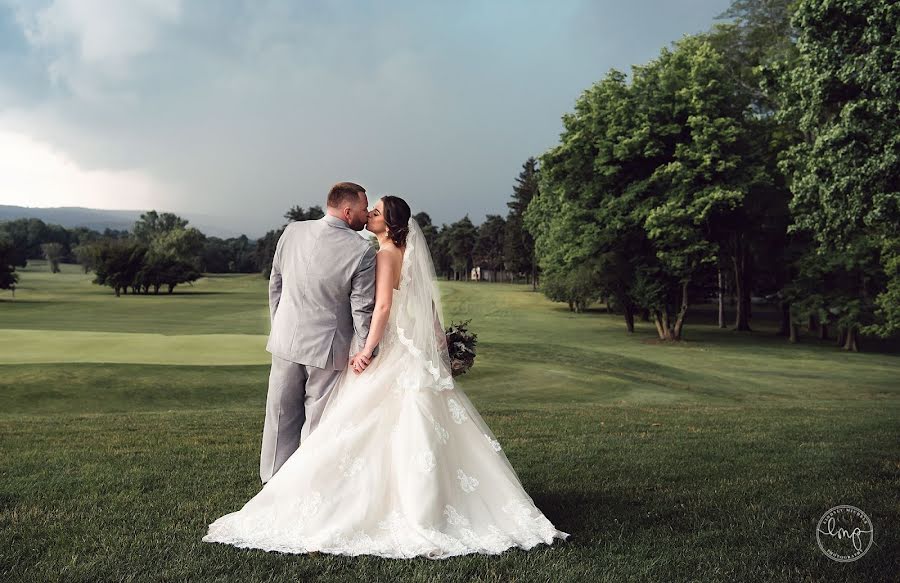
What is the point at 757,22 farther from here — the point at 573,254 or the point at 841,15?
the point at 841,15

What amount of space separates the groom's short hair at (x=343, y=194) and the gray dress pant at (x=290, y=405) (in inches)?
54.6

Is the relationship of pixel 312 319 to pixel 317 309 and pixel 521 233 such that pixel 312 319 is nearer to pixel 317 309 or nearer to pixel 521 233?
pixel 317 309

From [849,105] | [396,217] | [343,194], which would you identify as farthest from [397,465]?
[849,105]

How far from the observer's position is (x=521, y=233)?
280ft

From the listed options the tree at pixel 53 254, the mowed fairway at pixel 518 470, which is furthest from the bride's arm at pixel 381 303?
the tree at pixel 53 254

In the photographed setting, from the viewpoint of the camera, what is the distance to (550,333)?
143 feet

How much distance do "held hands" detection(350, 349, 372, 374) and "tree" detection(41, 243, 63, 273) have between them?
54348 mm

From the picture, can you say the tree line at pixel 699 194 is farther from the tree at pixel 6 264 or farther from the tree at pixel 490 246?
the tree at pixel 490 246

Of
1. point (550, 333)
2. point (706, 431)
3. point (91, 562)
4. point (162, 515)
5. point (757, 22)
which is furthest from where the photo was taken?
point (550, 333)

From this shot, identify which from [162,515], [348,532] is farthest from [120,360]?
[348,532]

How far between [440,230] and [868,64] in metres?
127

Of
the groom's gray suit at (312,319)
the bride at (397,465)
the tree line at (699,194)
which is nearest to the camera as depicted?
the bride at (397,465)

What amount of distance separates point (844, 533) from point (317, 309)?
466 centimetres

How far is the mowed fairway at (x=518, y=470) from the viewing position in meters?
4.70
